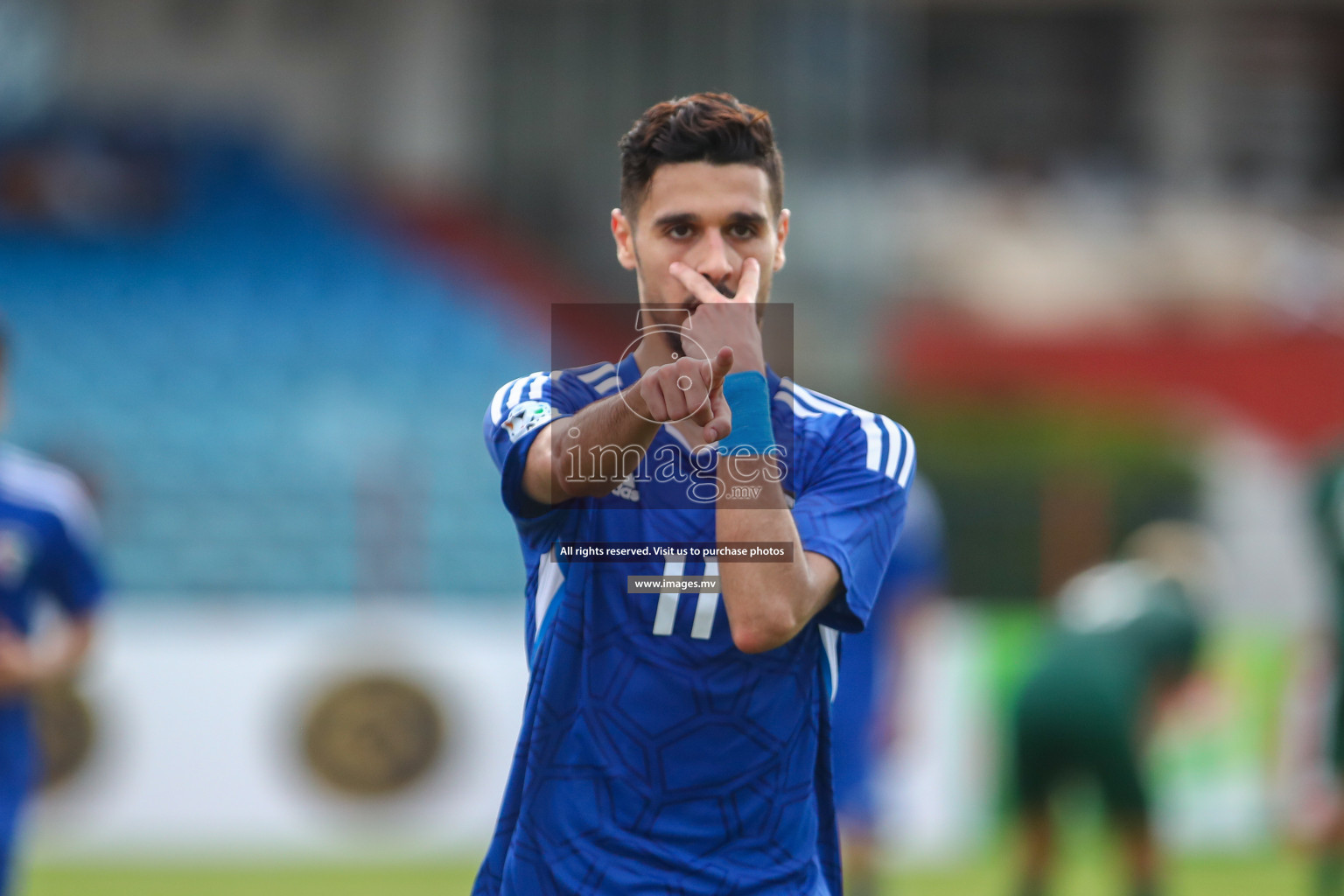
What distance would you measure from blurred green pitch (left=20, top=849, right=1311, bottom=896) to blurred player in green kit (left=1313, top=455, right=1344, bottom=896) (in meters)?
1.59

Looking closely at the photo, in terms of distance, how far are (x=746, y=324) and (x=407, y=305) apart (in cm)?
1490

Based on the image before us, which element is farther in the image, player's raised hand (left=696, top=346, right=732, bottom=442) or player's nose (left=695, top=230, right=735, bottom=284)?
player's nose (left=695, top=230, right=735, bottom=284)

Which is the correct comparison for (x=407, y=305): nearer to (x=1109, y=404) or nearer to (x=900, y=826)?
(x=1109, y=404)

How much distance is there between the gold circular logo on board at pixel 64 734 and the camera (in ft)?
29.7

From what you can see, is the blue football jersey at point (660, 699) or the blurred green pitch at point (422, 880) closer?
the blue football jersey at point (660, 699)

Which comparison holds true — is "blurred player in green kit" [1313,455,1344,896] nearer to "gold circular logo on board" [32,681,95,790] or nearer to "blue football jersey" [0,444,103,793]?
"blue football jersey" [0,444,103,793]

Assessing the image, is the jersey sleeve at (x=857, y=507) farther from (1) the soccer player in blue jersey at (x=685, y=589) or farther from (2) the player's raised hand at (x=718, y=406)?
(2) the player's raised hand at (x=718, y=406)

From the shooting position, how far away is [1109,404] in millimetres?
16766

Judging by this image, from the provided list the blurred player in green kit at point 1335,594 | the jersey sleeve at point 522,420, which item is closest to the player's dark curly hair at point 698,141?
the jersey sleeve at point 522,420

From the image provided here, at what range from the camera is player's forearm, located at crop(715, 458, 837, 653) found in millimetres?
2398

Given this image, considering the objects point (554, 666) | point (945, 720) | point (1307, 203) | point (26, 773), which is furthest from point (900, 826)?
point (1307, 203)

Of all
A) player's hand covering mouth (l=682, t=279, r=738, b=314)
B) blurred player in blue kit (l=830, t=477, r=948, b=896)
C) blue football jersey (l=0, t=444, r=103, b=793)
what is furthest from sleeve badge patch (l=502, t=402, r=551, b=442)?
blurred player in blue kit (l=830, t=477, r=948, b=896)

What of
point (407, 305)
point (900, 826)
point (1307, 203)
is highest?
point (1307, 203)

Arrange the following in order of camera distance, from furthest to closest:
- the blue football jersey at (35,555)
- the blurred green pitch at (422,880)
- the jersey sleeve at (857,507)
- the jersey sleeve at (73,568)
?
the blurred green pitch at (422,880) < the jersey sleeve at (73,568) < the blue football jersey at (35,555) < the jersey sleeve at (857,507)
